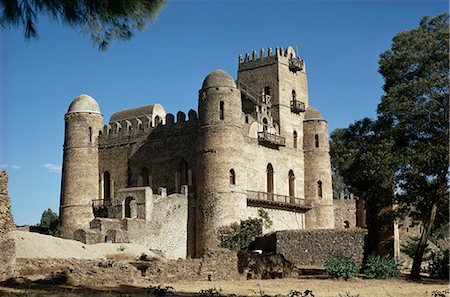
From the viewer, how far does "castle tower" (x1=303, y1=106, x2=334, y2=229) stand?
4991 cm

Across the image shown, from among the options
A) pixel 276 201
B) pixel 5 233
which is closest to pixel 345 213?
pixel 276 201

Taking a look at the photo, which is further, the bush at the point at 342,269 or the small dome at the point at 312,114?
the small dome at the point at 312,114

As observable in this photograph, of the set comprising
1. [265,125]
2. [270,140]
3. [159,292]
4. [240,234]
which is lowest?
[159,292]

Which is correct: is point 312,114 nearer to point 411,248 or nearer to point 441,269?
point 411,248

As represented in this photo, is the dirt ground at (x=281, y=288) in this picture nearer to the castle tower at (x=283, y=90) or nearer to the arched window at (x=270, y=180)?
the arched window at (x=270, y=180)

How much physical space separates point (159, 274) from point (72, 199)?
24211mm

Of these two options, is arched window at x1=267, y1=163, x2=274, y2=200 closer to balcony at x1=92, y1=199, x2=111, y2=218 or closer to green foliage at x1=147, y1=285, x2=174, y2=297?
balcony at x1=92, y1=199, x2=111, y2=218

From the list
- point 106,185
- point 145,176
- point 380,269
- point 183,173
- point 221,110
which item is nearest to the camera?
Answer: point 380,269

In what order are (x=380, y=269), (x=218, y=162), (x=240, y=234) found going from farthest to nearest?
(x=218, y=162) < (x=240, y=234) < (x=380, y=269)

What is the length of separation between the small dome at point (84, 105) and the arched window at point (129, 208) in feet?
30.4

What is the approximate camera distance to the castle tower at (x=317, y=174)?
4991 centimetres

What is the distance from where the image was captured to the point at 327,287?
22.0 meters

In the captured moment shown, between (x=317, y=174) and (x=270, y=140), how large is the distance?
4857 millimetres

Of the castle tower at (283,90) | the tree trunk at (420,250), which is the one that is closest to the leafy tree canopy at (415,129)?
the tree trunk at (420,250)
